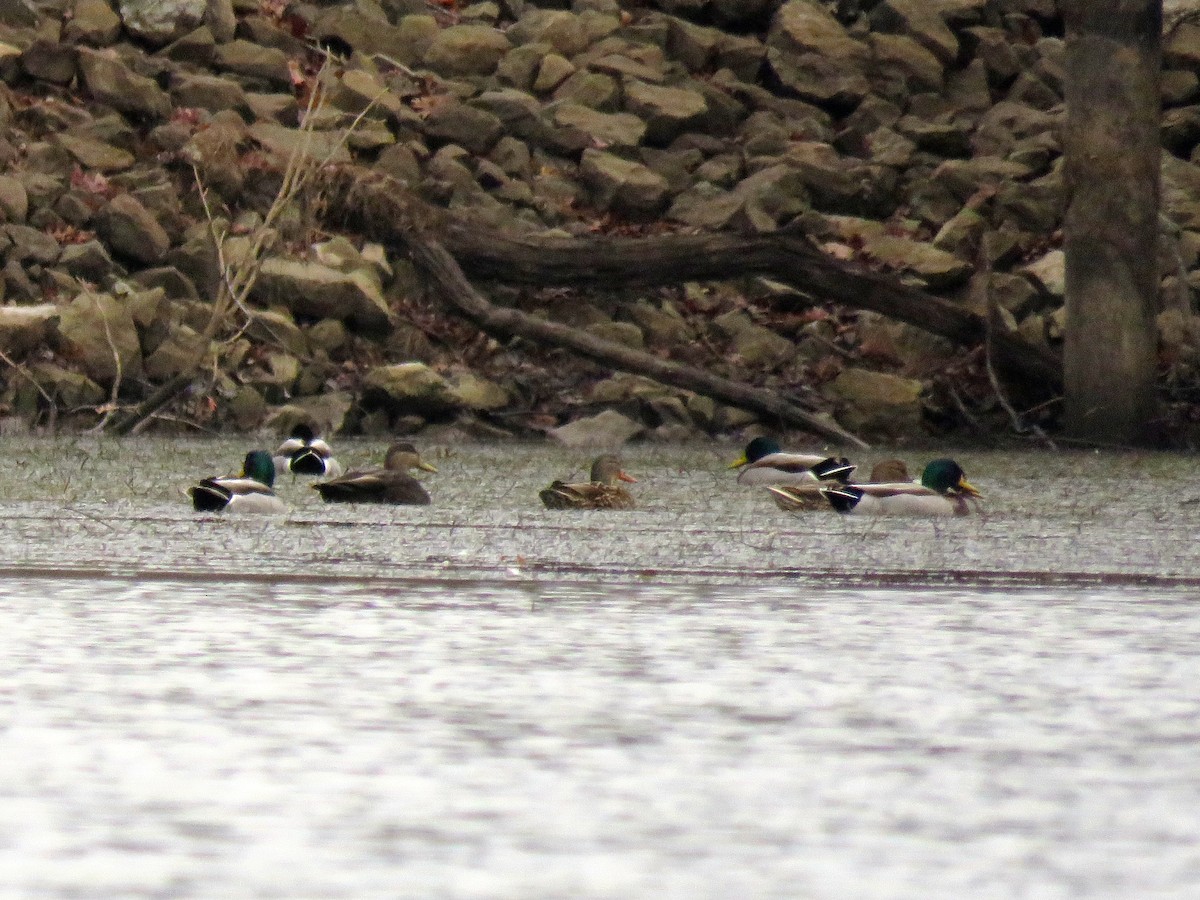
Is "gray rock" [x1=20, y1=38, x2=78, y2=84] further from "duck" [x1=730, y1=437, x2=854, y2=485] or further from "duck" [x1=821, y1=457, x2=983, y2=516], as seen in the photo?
"duck" [x1=821, y1=457, x2=983, y2=516]

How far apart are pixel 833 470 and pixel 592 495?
1.78 m

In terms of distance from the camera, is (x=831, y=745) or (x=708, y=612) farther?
(x=708, y=612)

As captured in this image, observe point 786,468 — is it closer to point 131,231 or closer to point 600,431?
point 600,431

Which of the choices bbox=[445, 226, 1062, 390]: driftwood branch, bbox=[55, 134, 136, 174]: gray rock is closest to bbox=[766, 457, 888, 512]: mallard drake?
bbox=[445, 226, 1062, 390]: driftwood branch

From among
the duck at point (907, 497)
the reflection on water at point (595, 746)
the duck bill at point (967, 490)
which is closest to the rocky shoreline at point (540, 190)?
the duck bill at point (967, 490)

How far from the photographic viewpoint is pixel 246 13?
22.2 metres

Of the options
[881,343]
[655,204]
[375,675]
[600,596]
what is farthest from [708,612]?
[655,204]

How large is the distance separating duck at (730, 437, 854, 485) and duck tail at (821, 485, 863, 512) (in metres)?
1.11

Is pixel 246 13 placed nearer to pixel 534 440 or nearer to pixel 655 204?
pixel 655 204

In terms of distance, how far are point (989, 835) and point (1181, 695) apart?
189cm

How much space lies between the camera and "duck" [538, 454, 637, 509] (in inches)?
489

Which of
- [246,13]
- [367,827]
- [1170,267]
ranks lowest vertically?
[367,827]

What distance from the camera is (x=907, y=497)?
41.1ft

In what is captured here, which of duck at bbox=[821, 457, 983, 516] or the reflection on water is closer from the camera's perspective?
the reflection on water
